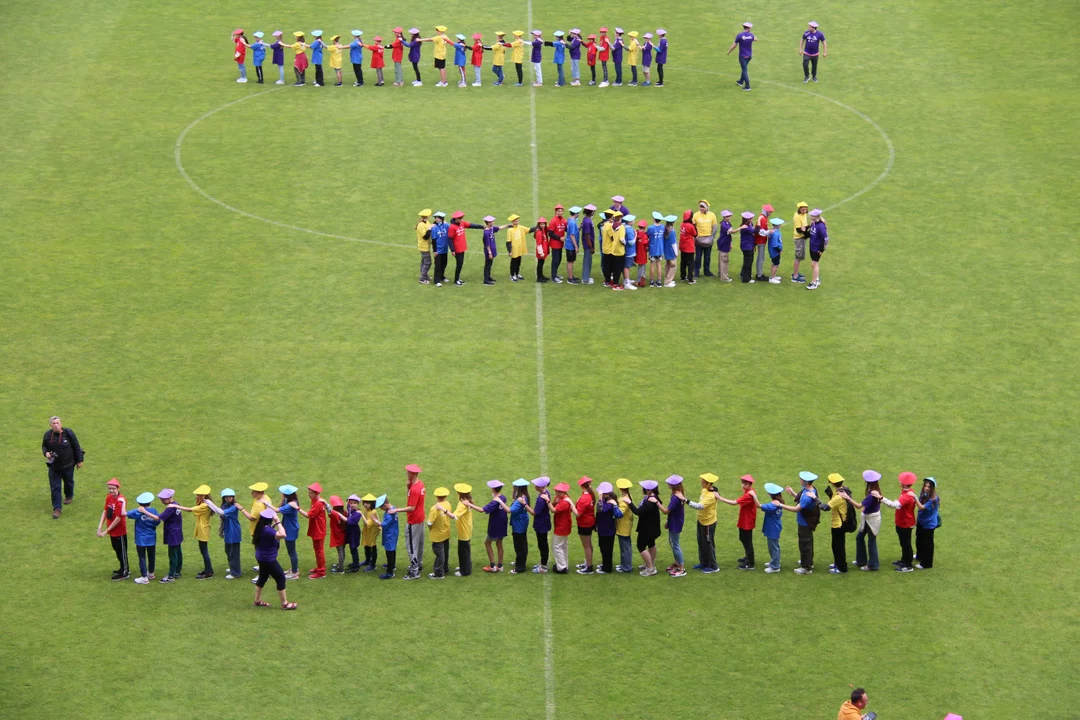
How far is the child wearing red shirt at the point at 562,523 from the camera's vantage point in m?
28.7

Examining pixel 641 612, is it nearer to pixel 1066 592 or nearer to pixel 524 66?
pixel 1066 592

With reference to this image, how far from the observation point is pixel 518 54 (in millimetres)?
50219

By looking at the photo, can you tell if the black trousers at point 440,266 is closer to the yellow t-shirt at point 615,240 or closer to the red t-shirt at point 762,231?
the yellow t-shirt at point 615,240

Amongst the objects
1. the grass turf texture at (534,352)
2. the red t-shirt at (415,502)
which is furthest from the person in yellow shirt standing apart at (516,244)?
the red t-shirt at (415,502)

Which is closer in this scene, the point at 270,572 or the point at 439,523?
the point at 270,572

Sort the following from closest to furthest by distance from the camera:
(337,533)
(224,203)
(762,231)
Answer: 1. (337,533)
2. (762,231)
3. (224,203)

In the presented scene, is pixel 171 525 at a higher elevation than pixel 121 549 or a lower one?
higher

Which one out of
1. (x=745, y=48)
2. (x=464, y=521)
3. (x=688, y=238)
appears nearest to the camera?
(x=464, y=521)

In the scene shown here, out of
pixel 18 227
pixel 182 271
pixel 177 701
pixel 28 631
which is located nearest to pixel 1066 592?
pixel 177 701

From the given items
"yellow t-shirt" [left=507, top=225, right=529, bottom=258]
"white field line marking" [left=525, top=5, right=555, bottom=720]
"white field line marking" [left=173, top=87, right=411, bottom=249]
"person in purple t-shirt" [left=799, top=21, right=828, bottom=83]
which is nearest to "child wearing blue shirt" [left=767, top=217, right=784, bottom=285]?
"white field line marking" [left=525, top=5, right=555, bottom=720]

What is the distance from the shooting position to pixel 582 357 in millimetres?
36188

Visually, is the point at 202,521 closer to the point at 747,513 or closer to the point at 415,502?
the point at 415,502

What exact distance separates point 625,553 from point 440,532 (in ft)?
11.3

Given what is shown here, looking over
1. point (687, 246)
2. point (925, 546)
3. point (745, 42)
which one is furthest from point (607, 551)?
point (745, 42)
